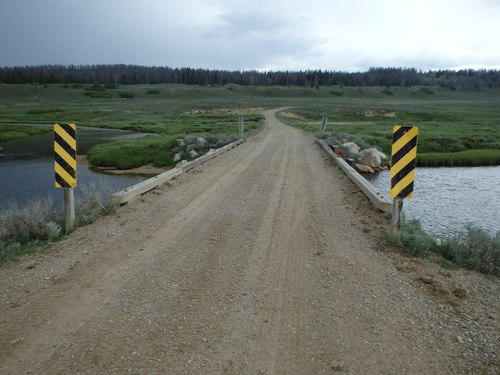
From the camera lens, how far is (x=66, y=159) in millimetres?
6793

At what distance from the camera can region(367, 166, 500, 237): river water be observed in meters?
11.1

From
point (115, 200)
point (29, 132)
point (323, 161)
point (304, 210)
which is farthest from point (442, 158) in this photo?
point (29, 132)

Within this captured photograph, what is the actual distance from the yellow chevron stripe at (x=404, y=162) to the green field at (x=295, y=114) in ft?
59.7

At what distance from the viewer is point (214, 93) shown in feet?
400

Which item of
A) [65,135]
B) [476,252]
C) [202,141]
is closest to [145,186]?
[65,135]

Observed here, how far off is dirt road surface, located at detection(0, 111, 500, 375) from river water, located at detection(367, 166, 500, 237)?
458 centimetres

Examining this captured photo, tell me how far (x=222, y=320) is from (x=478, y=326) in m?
2.70

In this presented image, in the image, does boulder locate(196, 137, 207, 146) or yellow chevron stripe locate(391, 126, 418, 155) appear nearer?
yellow chevron stripe locate(391, 126, 418, 155)

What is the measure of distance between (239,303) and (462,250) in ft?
13.2

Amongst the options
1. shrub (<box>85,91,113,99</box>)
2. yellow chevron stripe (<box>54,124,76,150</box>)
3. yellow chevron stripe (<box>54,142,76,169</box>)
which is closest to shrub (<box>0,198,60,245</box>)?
yellow chevron stripe (<box>54,142,76,169</box>)

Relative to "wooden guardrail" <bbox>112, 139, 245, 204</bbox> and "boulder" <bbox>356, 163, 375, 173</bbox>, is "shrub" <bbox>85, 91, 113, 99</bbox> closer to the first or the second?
"boulder" <bbox>356, 163, 375, 173</bbox>

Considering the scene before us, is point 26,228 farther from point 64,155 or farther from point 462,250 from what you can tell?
point 462,250

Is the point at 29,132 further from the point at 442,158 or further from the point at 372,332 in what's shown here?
the point at 372,332

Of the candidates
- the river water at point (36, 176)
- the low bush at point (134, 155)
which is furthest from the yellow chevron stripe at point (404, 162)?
the low bush at point (134, 155)
